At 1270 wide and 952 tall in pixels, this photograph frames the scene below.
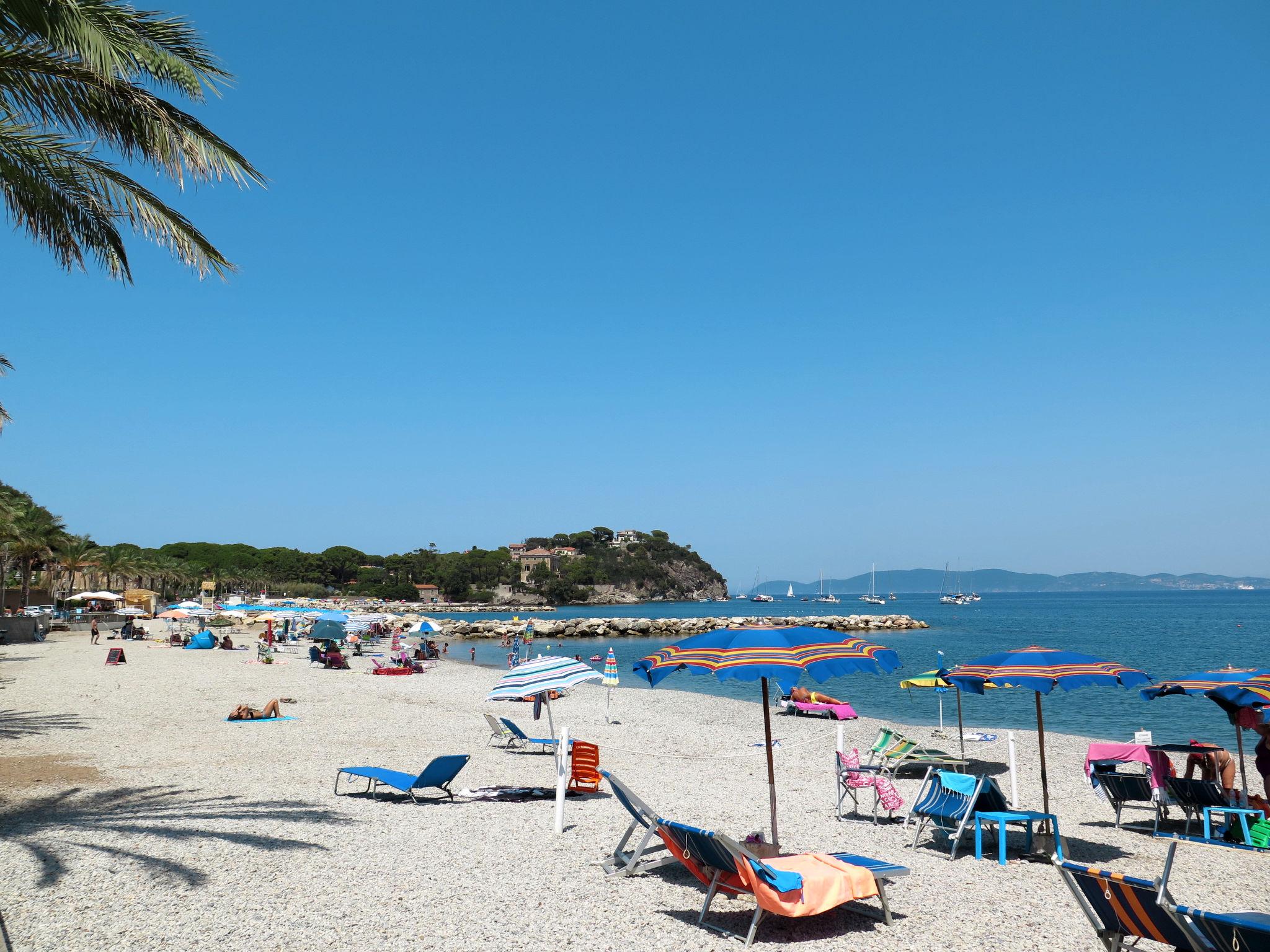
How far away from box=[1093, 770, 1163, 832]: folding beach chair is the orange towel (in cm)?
508

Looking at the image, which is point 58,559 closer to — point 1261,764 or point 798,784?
point 798,784

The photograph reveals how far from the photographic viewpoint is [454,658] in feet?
156

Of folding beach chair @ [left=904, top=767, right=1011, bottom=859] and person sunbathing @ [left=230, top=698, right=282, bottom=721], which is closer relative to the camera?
folding beach chair @ [left=904, top=767, right=1011, bottom=859]

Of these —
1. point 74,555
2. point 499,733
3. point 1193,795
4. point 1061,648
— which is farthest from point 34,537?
point 1061,648

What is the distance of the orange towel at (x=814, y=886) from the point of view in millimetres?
5605

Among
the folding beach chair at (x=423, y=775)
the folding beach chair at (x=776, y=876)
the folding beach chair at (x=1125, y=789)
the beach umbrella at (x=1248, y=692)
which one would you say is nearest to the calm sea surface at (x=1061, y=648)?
the folding beach chair at (x=1125, y=789)

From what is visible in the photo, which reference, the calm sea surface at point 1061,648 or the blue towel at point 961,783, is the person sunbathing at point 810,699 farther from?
the blue towel at point 961,783

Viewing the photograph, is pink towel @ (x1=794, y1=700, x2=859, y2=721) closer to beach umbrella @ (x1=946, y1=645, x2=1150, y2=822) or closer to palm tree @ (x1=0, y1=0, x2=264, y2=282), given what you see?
beach umbrella @ (x1=946, y1=645, x2=1150, y2=822)

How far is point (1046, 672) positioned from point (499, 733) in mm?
9813

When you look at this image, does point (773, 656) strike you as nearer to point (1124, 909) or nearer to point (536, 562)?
point (1124, 909)

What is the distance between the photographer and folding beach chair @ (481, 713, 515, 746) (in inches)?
582

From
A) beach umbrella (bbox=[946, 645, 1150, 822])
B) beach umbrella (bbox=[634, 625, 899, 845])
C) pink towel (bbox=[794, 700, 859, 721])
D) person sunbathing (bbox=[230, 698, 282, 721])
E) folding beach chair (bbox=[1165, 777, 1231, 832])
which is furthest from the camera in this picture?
pink towel (bbox=[794, 700, 859, 721])

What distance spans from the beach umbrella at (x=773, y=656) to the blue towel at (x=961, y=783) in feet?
6.68

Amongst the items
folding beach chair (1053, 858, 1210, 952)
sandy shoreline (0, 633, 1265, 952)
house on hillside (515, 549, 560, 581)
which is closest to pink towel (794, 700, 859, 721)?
sandy shoreline (0, 633, 1265, 952)
